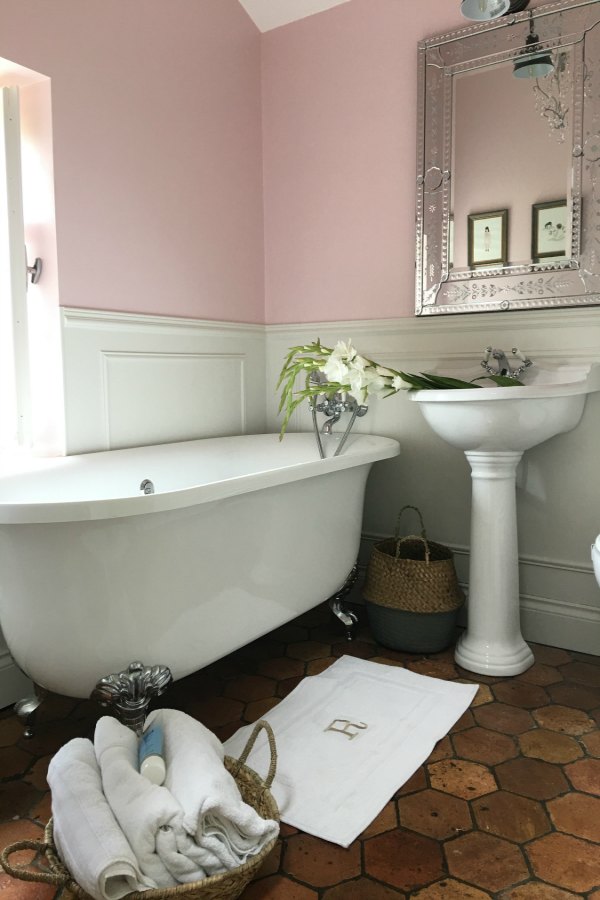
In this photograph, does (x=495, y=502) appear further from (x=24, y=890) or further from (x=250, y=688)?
(x=24, y=890)

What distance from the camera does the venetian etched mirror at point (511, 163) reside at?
221 cm

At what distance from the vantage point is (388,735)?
1794 mm

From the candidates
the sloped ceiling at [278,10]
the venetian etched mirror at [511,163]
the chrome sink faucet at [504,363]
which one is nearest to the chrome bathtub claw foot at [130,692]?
the chrome sink faucet at [504,363]

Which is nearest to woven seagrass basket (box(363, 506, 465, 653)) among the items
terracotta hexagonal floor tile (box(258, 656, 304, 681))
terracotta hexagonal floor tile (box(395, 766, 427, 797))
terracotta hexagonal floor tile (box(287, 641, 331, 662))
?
terracotta hexagonal floor tile (box(287, 641, 331, 662))

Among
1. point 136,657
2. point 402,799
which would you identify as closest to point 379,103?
point 136,657

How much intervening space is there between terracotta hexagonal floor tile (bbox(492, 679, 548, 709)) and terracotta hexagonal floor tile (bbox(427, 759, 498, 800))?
351 mm

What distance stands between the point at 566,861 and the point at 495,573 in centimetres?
92

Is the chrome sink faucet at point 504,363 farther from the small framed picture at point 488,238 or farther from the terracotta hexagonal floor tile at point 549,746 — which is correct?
the terracotta hexagonal floor tile at point 549,746

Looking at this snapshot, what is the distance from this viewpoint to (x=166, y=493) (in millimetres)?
1465

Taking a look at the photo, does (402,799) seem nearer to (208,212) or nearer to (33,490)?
(33,490)

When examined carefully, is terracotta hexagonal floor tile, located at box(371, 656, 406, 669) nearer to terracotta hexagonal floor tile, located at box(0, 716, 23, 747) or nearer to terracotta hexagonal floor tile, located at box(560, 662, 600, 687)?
terracotta hexagonal floor tile, located at box(560, 662, 600, 687)

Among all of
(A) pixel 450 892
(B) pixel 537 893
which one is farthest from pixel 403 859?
(B) pixel 537 893

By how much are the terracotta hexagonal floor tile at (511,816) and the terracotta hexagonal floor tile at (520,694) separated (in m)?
0.44

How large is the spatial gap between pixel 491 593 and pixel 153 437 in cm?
124
